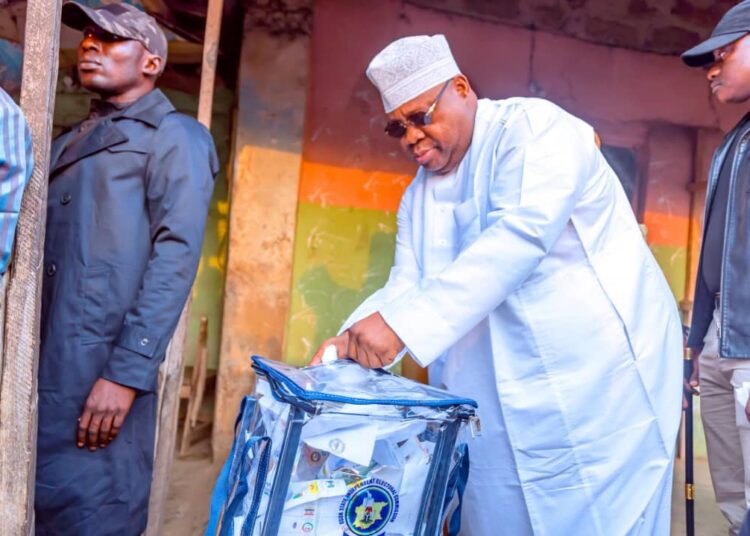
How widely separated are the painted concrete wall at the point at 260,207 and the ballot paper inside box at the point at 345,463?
291 cm

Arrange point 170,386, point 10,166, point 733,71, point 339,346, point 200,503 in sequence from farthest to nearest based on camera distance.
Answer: point 200,503, point 170,386, point 733,71, point 339,346, point 10,166

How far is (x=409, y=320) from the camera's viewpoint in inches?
66.1

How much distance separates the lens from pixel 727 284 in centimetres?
215

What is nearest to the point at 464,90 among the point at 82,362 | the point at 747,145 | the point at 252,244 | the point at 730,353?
the point at 747,145

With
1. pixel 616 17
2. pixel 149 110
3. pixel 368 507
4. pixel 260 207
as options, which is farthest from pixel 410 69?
pixel 616 17

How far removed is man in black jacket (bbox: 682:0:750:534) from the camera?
2109 millimetres

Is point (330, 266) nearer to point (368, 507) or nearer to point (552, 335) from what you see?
point (552, 335)

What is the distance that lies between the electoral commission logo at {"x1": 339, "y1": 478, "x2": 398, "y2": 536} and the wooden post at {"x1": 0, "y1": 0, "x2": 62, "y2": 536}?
2.76 ft

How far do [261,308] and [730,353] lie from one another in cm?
283

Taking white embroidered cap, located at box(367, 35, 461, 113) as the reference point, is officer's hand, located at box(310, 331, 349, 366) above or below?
below

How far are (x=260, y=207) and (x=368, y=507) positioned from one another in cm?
315

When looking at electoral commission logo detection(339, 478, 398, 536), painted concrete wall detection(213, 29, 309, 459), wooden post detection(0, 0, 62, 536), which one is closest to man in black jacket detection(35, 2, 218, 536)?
wooden post detection(0, 0, 62, 536)

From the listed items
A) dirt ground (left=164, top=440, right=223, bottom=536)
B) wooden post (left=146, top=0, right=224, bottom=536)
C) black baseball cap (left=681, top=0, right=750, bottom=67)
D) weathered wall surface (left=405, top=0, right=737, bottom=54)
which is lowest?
dirt ground (left=164, top=440, right=223, bottom=536)

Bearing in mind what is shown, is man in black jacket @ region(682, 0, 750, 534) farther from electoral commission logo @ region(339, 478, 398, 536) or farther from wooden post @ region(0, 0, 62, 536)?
wooden post @ region(0, 0, 62, 536)
